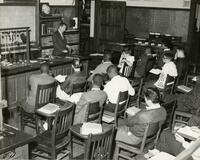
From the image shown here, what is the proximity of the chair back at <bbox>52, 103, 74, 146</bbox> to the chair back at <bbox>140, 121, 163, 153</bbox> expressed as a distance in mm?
1013

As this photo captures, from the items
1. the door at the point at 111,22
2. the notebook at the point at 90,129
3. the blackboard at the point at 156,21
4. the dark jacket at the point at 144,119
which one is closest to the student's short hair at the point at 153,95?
the dark jacket at the point at 144,119

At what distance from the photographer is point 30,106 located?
5.50 meters

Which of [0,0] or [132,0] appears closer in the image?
[0,0]

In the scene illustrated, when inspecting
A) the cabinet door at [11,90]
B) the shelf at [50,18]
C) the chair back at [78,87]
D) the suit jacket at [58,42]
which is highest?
the shelf at [50,18]

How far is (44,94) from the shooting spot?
5.31 m

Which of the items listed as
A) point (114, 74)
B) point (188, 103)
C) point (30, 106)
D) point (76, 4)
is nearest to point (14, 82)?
point (30, 106)

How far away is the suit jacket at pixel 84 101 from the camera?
4773 mm

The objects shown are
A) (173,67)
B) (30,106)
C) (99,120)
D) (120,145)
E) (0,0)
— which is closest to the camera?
(120,145)

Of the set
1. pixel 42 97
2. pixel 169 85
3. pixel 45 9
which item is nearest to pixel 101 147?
pixel 42 97

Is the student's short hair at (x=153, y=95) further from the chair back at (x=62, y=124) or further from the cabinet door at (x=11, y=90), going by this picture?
the cabinet door at (x=11, y=90)

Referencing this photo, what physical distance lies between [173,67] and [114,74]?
1.99m

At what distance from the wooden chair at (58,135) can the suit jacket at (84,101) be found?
0.89 ft

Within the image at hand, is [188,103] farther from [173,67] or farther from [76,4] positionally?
[76,4]

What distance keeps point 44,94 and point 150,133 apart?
1.90 m
